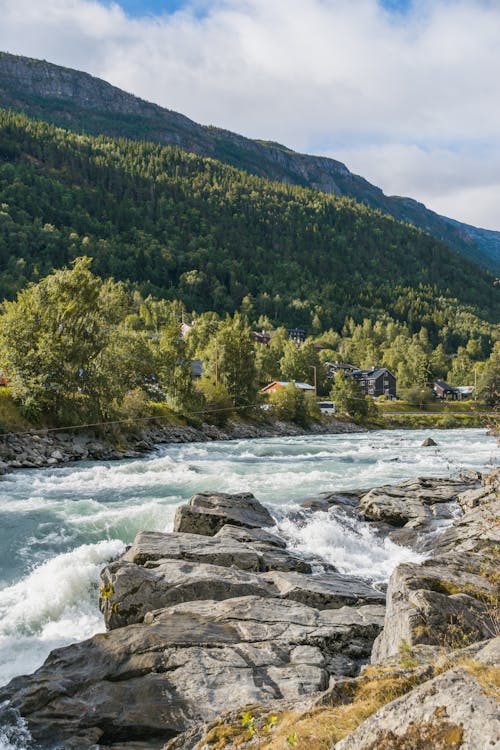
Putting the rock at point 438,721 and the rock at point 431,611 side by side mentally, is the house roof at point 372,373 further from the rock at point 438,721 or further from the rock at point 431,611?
the rock at point 438,721

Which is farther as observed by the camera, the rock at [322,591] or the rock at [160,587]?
the rock at [322,591]

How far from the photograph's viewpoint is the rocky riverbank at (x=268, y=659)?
4.30m

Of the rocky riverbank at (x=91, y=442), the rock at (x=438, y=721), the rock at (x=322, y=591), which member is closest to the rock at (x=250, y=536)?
the rock at (x=322, y=591)

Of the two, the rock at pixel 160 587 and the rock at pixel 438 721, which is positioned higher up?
the rock at pixel 438 721

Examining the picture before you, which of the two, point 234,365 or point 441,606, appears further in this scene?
point 234,365

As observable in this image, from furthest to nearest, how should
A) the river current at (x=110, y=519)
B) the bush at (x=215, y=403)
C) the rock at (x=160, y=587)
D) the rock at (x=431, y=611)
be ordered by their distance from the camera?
1. the bush at (x=215, y=403)
2. the river current at (x=110, y=519)
3. the rock at (x=160, y=587)
4. the rock at (x=431, y=611)

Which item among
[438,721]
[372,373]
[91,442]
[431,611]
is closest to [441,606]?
[431,611]

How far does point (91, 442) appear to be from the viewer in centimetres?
4584

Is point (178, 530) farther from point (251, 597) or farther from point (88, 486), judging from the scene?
point (88, 486)

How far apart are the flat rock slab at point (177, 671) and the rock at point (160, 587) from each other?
3.14 feet

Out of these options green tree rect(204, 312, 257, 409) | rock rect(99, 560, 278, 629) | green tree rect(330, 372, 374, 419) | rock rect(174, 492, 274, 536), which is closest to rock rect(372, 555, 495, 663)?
rock rect(99, 560, 278, 629)

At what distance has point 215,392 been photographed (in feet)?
238

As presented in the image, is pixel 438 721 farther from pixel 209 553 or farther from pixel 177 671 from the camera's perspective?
pixel 209 553

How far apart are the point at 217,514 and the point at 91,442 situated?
28855mm
